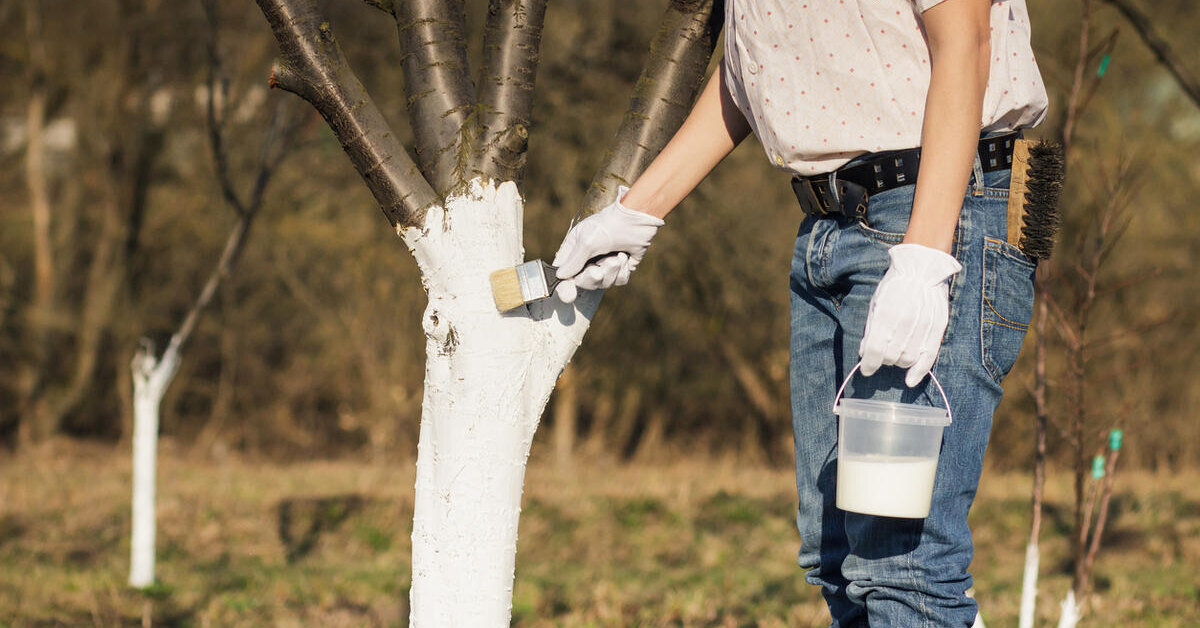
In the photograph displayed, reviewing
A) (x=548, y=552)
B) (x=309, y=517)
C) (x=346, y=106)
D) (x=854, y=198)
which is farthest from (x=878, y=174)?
(x=309, y=517)

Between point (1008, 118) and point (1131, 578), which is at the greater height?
point (1008, 118)

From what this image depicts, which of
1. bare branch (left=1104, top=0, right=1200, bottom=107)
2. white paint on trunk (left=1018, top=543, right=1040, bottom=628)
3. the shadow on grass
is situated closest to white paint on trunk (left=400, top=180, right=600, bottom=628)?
white paint on trunk (left=1018, top=543, right=1040, bottom=628)

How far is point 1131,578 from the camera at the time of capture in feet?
14.6

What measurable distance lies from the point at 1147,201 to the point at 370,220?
25.3 feet

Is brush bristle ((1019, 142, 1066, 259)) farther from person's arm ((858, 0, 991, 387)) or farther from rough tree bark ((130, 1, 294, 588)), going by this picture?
rough tree bark ((130, 1, 294, 588))

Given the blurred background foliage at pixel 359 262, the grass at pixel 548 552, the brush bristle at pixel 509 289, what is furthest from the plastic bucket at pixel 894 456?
the blurred background foliage at pixel 359 262

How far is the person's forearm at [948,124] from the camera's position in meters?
1.62

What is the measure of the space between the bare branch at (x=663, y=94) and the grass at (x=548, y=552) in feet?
6.33

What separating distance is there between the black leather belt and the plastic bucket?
306mm

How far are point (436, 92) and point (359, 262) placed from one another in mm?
8866

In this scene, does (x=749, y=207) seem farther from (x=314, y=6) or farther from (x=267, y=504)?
(x=314, y=6)

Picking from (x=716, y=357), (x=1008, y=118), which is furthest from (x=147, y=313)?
(x=1008, y=118)

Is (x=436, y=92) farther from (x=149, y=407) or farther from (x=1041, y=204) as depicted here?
(x=149, y=407)

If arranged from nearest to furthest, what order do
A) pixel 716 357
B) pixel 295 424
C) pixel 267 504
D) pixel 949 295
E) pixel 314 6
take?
pixel 949 295
pixel 314 6
pixel 267 504
pixel 716 357
pixel 295 424
